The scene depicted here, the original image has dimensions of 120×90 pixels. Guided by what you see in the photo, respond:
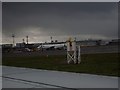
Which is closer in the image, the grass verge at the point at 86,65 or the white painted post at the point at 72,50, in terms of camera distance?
the grass verge at the point at 86,65

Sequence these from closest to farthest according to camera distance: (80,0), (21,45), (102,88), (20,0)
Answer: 1. (102,88)
2. (80,0)
3. (20,0)
4. (21,45)

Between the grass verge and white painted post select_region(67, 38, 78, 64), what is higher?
white painted post select_region(67, 38, 78, 64)

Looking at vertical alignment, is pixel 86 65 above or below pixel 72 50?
below

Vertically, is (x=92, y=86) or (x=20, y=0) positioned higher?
(x=20, y=0)

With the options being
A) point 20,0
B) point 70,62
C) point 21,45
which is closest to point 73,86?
point 20,0

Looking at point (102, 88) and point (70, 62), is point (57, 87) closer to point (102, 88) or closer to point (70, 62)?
point (102, 88)

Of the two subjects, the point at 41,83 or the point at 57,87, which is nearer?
the point at 57,87

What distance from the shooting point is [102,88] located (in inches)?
269

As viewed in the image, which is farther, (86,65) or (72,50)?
(72,50)

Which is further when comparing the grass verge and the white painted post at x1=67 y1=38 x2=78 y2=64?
the white painted post at x1=67 y1=38 x2=78 y2=64

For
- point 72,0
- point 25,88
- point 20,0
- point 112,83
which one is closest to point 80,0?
point 72,0

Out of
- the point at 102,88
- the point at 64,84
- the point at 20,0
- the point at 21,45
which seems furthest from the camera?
the point at 21,45

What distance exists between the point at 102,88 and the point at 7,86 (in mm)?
2626

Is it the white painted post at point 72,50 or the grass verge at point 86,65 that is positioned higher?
the white painted post at point 72,50
